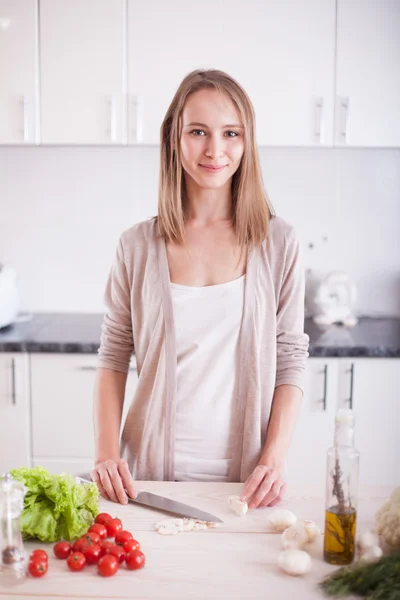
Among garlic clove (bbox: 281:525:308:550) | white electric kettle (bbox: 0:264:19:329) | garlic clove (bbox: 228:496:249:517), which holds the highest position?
white electric kettle (bbox: 0:264:19:329)

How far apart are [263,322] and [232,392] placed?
6.2 inches

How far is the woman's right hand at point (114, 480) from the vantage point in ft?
3.86

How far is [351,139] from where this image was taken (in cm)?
256

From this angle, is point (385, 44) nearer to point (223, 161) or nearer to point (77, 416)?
point (223, 161)

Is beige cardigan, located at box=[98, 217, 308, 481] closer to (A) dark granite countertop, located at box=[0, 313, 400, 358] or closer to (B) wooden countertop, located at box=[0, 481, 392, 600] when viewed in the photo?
(B) wooden countertop, located at box=[0, 481, 392, 600]

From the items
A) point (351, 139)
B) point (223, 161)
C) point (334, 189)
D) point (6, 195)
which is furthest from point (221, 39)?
point (223, 161)

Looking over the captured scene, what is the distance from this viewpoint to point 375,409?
2.45 m

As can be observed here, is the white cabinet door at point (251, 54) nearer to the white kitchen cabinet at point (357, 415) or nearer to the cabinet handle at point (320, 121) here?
the cabinet handle at point (320, 121)

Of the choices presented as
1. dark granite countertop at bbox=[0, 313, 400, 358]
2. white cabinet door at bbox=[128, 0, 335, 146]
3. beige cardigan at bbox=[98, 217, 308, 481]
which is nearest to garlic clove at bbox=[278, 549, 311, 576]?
beige cardigan at bbox=[98, 217, 308, 481]

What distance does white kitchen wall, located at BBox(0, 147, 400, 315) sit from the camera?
9.46ft

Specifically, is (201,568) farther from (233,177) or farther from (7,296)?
(7,296)

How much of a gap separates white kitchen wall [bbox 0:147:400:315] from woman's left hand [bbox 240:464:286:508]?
1.82m

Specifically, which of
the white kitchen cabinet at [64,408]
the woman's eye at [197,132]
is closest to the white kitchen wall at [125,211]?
the white kitchen cabinet at [64,408]

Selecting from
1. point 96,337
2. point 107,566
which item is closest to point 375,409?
point 96,337
